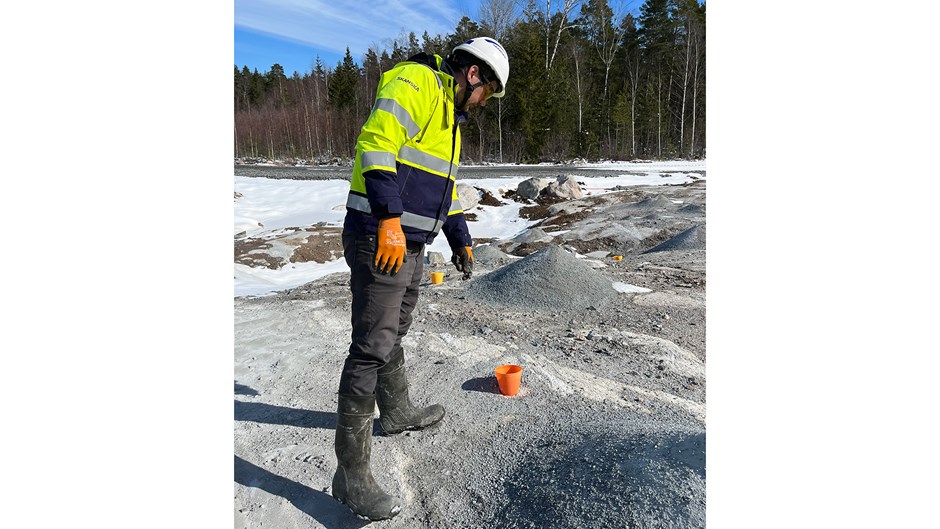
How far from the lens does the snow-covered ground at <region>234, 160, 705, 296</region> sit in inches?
271

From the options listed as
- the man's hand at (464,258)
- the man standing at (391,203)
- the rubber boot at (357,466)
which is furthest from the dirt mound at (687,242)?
the rubber boot at (357,466)

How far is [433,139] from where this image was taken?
2051 millimetres

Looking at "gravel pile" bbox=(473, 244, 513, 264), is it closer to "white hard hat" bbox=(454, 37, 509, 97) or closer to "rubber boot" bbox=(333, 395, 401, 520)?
"white hard hat" bbox=(454, 37, 509, 97)

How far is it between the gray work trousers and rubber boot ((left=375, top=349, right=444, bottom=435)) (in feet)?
1.57

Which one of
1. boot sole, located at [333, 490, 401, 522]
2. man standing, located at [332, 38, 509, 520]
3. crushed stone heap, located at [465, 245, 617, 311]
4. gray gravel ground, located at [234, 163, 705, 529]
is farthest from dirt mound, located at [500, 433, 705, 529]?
crushed stone heap, located at [465, 245, 617, 311]

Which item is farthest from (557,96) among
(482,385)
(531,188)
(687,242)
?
(482,385)

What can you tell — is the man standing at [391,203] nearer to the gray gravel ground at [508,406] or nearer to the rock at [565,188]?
the gray gravel ground at [508,406]

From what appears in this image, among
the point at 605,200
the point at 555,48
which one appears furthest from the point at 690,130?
the point at 605,200

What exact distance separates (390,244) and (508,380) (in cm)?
133

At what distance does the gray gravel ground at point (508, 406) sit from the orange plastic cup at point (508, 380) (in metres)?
0.04

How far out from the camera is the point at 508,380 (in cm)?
288

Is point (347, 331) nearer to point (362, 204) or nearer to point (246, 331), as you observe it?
point (246, 331)

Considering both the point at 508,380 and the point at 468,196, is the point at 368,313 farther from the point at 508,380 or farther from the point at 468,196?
the point at 468,196

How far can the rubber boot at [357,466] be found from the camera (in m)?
1.96
